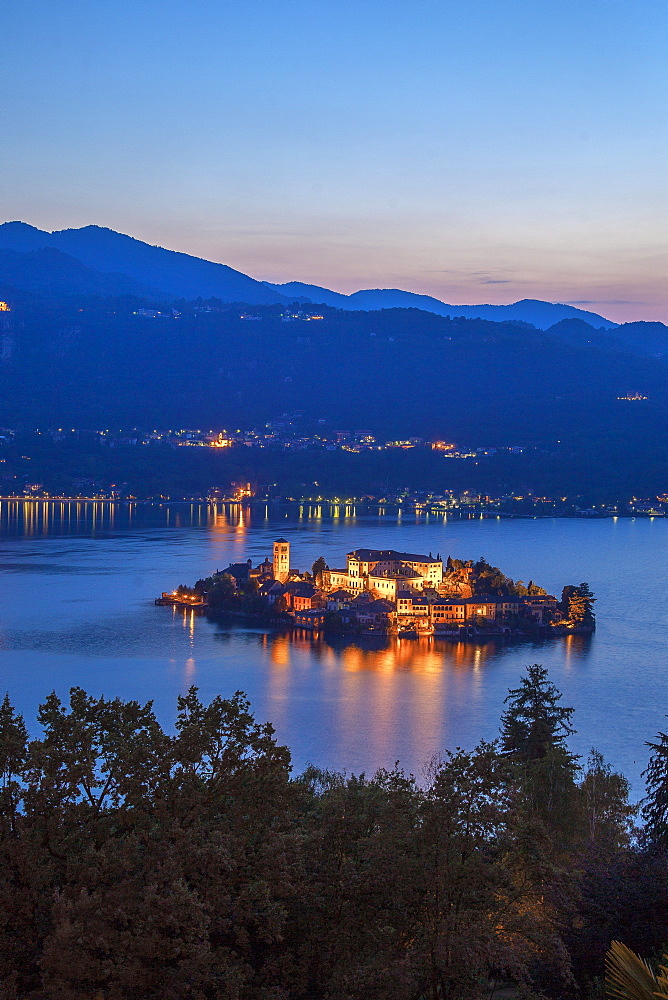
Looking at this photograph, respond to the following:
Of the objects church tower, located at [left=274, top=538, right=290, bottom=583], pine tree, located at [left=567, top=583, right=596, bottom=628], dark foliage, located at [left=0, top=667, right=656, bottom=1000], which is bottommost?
pine tree, located at [left=567, top=583, right=596, bottom=628]

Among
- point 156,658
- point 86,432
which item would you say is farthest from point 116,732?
point 86,432

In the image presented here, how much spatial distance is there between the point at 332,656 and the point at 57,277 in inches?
2957

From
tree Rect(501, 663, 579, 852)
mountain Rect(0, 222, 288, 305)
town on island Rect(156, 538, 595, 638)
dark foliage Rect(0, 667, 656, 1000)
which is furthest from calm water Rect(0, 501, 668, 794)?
mountain Rect(0, 222, 288, 305)

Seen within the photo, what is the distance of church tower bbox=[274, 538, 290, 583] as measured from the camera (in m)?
16.5

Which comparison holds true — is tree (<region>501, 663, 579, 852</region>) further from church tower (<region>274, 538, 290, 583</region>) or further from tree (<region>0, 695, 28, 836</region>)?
church tower (<region>274, 538, 290, 583</region>)

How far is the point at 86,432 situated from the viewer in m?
48.4

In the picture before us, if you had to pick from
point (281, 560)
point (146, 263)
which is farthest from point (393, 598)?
point (146, 263)

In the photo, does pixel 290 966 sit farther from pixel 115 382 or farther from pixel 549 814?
pixel 115 382

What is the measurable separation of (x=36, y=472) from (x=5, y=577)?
23.1 m

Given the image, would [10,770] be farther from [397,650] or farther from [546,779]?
[397,650]

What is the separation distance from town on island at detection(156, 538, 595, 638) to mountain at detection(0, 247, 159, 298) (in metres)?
65.5

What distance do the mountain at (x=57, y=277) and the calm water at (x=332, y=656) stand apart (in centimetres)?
6040

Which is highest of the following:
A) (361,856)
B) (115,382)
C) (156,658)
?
(115,382)

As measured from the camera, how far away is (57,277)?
82438 mm
